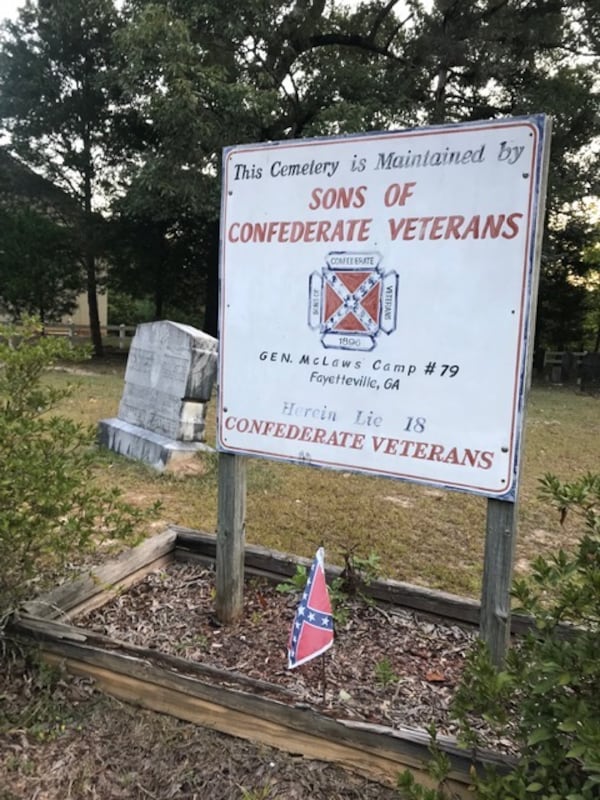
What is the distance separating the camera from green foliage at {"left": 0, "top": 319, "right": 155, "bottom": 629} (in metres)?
2.29

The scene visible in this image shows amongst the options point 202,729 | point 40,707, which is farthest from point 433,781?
point 40,707

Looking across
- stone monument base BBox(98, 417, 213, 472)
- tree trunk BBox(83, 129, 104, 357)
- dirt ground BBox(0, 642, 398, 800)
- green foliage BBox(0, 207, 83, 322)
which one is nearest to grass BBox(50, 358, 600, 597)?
stone monument base BBox(98, 417, 213, 472)

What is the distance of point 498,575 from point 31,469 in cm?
175

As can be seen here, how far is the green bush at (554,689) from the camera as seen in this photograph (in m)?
1.37

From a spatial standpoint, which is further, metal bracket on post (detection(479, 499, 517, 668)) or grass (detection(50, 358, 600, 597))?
grass (detection(50, 358, 600, 597))

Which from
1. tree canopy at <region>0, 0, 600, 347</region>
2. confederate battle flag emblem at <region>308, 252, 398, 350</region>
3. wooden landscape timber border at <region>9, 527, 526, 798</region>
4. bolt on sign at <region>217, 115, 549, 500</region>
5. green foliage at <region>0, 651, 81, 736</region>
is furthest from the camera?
tree canopy at <region>0, 0, 600, 347</region>

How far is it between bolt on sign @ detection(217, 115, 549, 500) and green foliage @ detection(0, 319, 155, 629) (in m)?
0.65

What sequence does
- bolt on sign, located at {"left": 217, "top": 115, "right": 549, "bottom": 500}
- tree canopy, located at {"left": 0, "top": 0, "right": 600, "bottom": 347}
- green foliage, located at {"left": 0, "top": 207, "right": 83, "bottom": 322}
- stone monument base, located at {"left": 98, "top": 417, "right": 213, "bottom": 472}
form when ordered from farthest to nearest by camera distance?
green foliage, located at {"left": 0, "top": 207, "right": 83, "bottom": 322}
tree canopy, located at {"left": 0, "top": 0, "right": 600, "bottom": 347}
stone monument base, located at {"left": 98, "top": 417, "right": 213, "bottom": 472}
bolt on sign, located at {"left": 217, "top": 115, "right": 549, "bottom": 500}

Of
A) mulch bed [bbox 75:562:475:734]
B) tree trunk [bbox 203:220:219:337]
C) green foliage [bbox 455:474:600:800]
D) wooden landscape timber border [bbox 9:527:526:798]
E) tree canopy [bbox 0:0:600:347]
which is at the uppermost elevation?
tree canopy [bbox 0:0:600:347]

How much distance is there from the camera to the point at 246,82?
13.3 m

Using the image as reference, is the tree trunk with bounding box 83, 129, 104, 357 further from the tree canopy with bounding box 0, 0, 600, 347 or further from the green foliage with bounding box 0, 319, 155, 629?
the green foliage with bounding box 0, 319, 155, 629

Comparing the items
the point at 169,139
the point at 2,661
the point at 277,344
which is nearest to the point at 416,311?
the point at 277,344

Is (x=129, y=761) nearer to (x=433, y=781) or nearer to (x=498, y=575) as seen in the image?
(x=433, y=781)

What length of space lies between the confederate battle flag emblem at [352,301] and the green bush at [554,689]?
884mm
